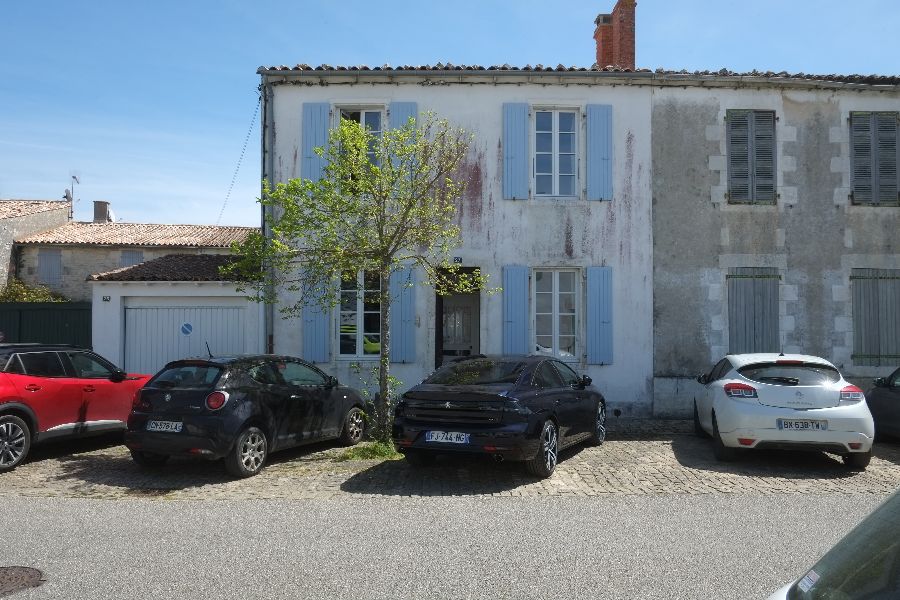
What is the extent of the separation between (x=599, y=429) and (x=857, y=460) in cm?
322

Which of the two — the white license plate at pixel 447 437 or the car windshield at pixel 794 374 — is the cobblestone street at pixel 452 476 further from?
the car windshield at pixel 794 374

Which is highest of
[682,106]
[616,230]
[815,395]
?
[682,106]

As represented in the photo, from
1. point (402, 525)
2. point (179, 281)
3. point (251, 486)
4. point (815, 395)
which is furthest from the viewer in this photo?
point (179, 281)

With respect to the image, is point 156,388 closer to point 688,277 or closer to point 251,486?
point 251,486

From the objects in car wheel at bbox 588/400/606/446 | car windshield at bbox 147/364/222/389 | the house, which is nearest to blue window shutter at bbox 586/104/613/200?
the house

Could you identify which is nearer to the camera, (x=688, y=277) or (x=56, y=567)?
(x=56, y=567)

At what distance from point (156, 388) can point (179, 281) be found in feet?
18.3

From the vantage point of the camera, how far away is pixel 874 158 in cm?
1415

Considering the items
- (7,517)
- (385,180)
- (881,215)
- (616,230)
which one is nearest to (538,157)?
(616,230)

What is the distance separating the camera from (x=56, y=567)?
5.15 m

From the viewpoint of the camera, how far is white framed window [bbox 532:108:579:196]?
45.6ft

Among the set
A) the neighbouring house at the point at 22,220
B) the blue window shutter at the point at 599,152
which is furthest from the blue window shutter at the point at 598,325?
the neighbouring house at the point at 22,220

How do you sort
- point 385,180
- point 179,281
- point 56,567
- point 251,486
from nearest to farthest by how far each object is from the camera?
point 56,567
point 251,486
point 385,180
point 179,281

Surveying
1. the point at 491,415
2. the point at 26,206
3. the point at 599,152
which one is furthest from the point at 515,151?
the point at 26,206
